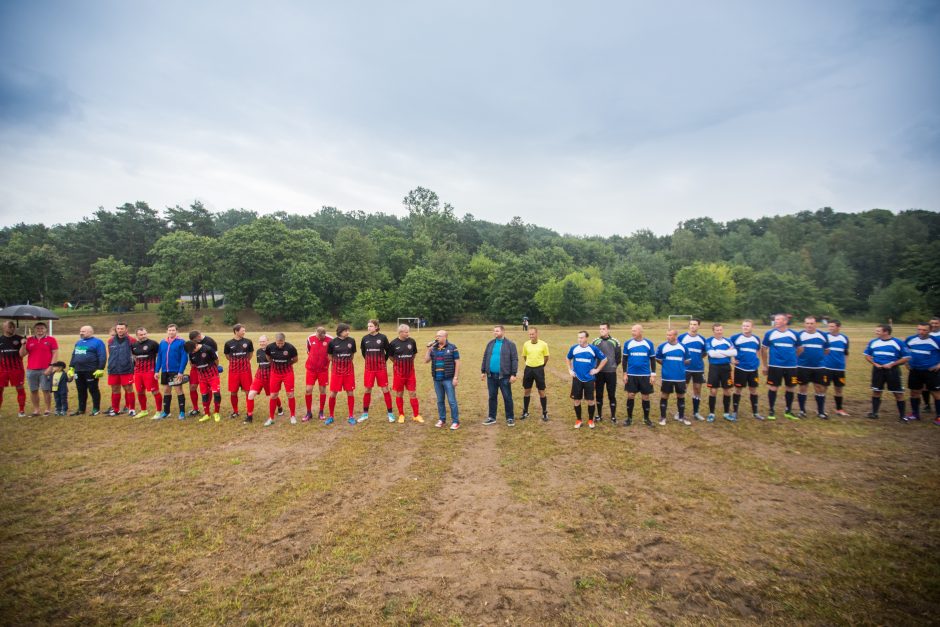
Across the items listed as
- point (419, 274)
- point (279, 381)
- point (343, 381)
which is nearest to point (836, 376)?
point (343, 381)

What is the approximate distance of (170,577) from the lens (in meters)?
3.93

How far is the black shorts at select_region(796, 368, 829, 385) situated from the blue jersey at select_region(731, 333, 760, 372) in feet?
3.87

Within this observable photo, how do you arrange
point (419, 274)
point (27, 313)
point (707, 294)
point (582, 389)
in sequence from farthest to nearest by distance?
point (707, 294) → point (419, 274) → point (27, 313) → point (582, 389)

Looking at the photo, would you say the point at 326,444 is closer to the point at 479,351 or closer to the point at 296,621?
the point at 296,621

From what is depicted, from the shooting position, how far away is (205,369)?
9.55 meters

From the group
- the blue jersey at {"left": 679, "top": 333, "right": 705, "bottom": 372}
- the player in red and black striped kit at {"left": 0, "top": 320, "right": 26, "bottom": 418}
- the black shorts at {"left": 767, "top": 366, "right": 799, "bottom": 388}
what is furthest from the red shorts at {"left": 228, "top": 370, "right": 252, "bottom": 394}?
the black shorts at {"left": 767, "top": 366, "right": 799, "bottom": 388}

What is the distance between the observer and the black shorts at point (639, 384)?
8856mm

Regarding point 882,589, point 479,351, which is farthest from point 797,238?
point 882,589

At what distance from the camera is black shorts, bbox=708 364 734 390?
9.24 metres

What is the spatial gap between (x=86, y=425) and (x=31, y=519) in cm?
515

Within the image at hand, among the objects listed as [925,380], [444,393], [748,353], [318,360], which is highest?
[318,360]

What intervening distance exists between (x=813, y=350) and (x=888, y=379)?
162cm

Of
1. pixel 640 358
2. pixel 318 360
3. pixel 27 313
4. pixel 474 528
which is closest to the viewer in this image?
pixel 474 528

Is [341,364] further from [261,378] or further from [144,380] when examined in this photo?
[144,380]
